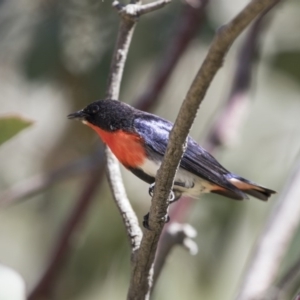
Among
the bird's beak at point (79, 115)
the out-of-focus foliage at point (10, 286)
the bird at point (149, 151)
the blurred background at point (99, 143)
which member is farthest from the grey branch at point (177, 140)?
the blurred background at point (99, 143)

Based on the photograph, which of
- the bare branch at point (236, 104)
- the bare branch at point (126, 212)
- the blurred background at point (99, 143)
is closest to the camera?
the bare branch at point (126, 212)

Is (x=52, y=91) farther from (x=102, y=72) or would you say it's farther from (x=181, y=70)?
(x=181, y=70)

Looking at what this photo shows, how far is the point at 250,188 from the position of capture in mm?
2742

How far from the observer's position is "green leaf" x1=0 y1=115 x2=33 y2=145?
6.42 feet

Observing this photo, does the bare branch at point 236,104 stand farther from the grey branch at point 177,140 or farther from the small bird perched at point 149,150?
the grey branch at point 177,140

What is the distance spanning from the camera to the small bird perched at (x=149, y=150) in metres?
2.59

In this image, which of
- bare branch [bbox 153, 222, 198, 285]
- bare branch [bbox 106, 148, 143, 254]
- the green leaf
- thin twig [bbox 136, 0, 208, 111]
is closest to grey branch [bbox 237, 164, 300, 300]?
bare branch [bbox 153, 222, 198, 285]

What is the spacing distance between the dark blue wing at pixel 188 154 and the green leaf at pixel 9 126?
0.74 meters

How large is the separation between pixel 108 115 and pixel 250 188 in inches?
24.2

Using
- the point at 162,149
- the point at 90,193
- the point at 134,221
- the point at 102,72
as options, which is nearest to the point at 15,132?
the point at 134,221

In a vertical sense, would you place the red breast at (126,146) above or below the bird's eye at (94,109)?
below

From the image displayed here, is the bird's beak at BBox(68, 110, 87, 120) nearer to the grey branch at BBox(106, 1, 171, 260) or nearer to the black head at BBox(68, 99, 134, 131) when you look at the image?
the black head at BBox(68, 99, 134, 131)

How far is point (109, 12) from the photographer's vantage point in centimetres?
348

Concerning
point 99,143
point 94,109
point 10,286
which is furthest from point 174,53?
point 10,286
